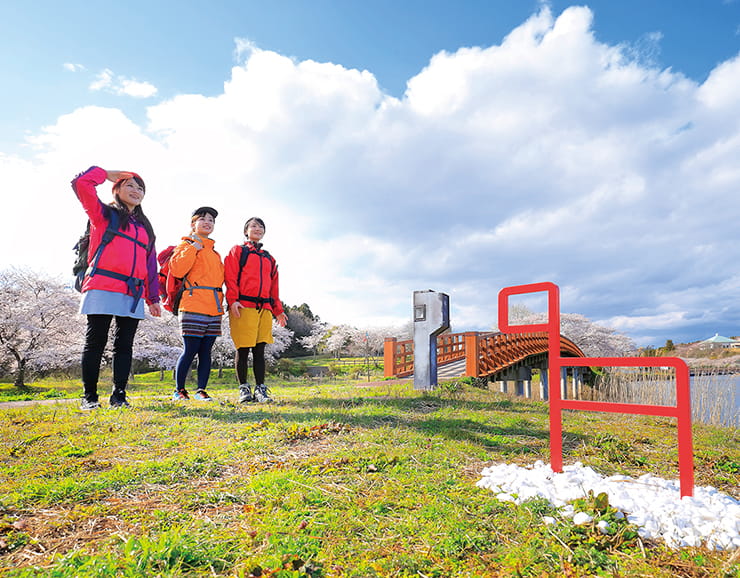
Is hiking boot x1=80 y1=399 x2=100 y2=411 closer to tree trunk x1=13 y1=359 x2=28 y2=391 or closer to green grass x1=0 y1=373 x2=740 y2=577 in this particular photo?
green grass x1=0 y1=373 x2=740 y2=577

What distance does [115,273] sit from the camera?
439 cm

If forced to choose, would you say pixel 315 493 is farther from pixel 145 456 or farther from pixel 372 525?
pixel 145 456

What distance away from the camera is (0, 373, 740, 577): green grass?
5.18ft

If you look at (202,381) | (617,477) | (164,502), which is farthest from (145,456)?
(617,477)

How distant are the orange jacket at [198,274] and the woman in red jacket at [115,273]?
32 cm

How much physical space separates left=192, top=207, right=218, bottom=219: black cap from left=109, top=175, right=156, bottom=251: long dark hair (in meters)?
0.57

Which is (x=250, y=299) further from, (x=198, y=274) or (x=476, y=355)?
(x=476, y=355)

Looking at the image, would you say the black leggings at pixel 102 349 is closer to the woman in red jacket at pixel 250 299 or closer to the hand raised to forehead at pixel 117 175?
the woman in red jacket at pixel 250 299

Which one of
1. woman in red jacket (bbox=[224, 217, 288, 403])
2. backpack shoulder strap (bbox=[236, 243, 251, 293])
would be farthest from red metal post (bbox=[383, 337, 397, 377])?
backpack shoulder strap (bbox=[236, 243, 251, 293])

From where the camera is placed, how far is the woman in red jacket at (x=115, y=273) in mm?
4297

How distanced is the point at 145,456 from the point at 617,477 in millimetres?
2980

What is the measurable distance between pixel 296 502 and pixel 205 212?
4.15 meters

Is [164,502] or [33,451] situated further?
[33,451]

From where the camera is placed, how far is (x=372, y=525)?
6.12 ft
